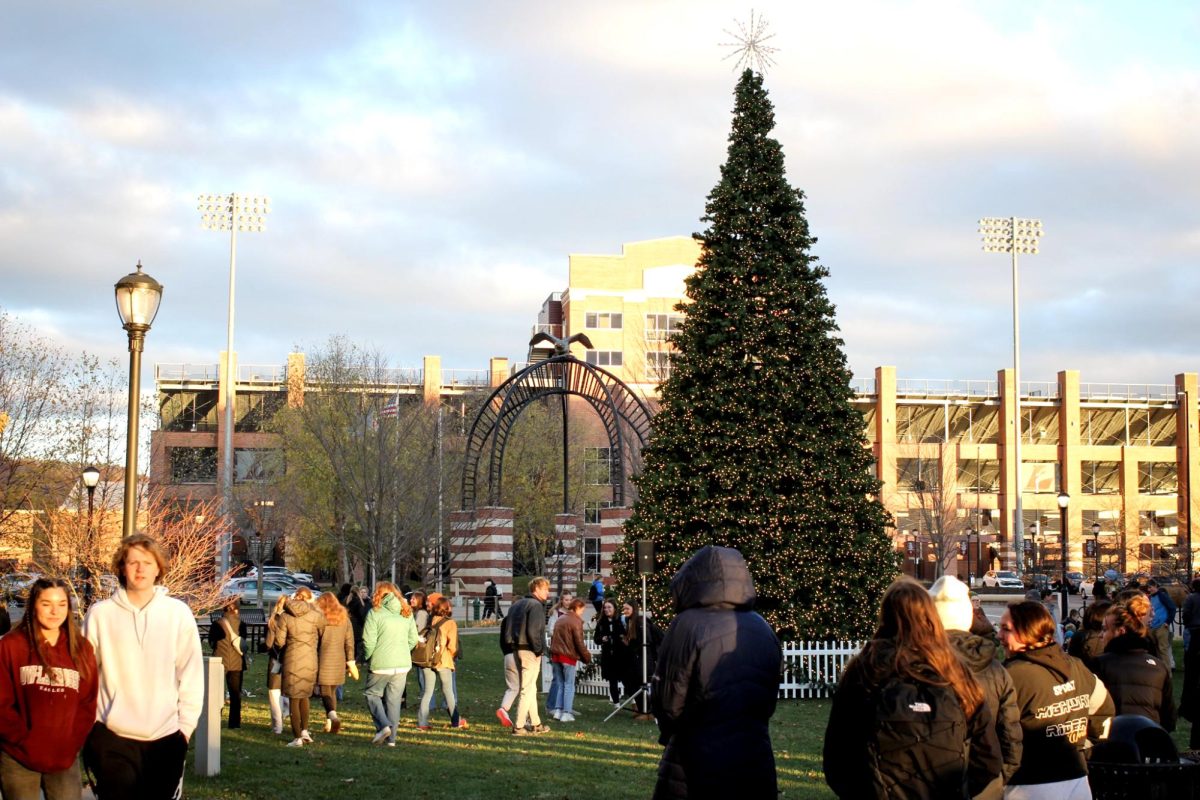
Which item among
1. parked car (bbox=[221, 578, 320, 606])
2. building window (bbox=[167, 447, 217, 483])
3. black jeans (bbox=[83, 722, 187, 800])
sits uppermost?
building window (bbox=[167, 447, 217, 483])

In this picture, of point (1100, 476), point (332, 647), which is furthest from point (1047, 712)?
point (1100, 476)

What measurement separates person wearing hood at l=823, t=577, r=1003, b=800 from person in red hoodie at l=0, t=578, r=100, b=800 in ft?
11.9

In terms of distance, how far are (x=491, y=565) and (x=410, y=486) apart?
3.41 meters

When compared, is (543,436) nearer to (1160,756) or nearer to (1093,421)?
(1093,421)

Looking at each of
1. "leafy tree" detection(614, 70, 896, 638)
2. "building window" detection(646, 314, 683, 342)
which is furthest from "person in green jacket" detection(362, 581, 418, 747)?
"building window" detection(646, 314, 683, 342)

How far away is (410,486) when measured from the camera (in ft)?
119

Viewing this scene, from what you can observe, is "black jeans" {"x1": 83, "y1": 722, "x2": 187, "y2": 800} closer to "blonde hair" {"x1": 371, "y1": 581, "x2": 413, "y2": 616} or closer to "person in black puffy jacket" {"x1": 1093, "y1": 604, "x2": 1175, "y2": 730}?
"person in black puffy jacket" {"x1": 1093, "y1": 604, "x2": 1175, "y2": 730}

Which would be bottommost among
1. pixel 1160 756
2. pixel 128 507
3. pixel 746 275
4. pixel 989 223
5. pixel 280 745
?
pixel 280 745

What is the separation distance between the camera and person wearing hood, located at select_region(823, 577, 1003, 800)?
4871mm

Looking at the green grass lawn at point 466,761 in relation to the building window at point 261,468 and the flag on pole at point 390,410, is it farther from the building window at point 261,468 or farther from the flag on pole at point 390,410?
the building window at point 261,468

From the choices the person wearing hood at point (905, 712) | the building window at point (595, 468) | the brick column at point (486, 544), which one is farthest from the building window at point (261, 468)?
the person wearing hood at point (905, 712)

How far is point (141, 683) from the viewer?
623cm

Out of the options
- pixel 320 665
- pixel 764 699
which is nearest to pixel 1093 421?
pixel 320 665

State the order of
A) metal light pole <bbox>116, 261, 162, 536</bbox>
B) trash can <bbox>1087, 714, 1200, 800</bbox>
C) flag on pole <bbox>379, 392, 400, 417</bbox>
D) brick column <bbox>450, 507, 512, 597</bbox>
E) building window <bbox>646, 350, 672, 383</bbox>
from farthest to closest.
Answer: building window <bbox>646, 350, 672, 383</bbox>
flag on pole <bbox>379, 392, 400, 417</bbox>
brick column <bbox>450, 507, 512, 597</bbox>
metal light pole <bbox>116, 261, 162, 536</bbox>
trash can <bbox>1087, 714, 1200, 800</bbox>
